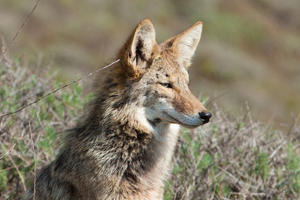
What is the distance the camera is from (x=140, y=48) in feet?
19.5

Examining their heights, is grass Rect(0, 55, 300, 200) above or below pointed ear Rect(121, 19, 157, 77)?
below

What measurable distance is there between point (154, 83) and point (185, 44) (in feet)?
2.58

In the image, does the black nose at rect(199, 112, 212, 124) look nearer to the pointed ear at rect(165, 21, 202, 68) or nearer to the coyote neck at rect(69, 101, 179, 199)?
the coyote neck at rect(69, 101, 179, 199)

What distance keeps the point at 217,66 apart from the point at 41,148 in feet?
96.2

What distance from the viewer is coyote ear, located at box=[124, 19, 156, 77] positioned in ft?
18.9

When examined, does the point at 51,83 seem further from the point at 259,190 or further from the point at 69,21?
the point at 69,21

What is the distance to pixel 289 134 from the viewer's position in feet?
25.3

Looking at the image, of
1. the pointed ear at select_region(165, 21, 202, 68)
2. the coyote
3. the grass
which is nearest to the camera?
the coyote

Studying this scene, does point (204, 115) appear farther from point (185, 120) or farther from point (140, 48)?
point (140, 48)

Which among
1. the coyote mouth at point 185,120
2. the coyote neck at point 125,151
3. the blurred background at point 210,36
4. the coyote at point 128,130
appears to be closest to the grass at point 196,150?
the coyote at point 128,130

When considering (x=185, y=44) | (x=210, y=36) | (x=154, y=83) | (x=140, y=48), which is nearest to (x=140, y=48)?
(x=140, y=48)

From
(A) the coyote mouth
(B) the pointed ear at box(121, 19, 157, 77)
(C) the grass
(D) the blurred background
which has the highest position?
(B) the pointed ear at box(121, 19, 157, 77)

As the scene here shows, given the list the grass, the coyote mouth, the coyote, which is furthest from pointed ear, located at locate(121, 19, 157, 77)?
the grass

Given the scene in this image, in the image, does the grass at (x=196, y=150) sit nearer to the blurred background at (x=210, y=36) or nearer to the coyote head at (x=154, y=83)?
the coyote head at (x=154, y=83)
